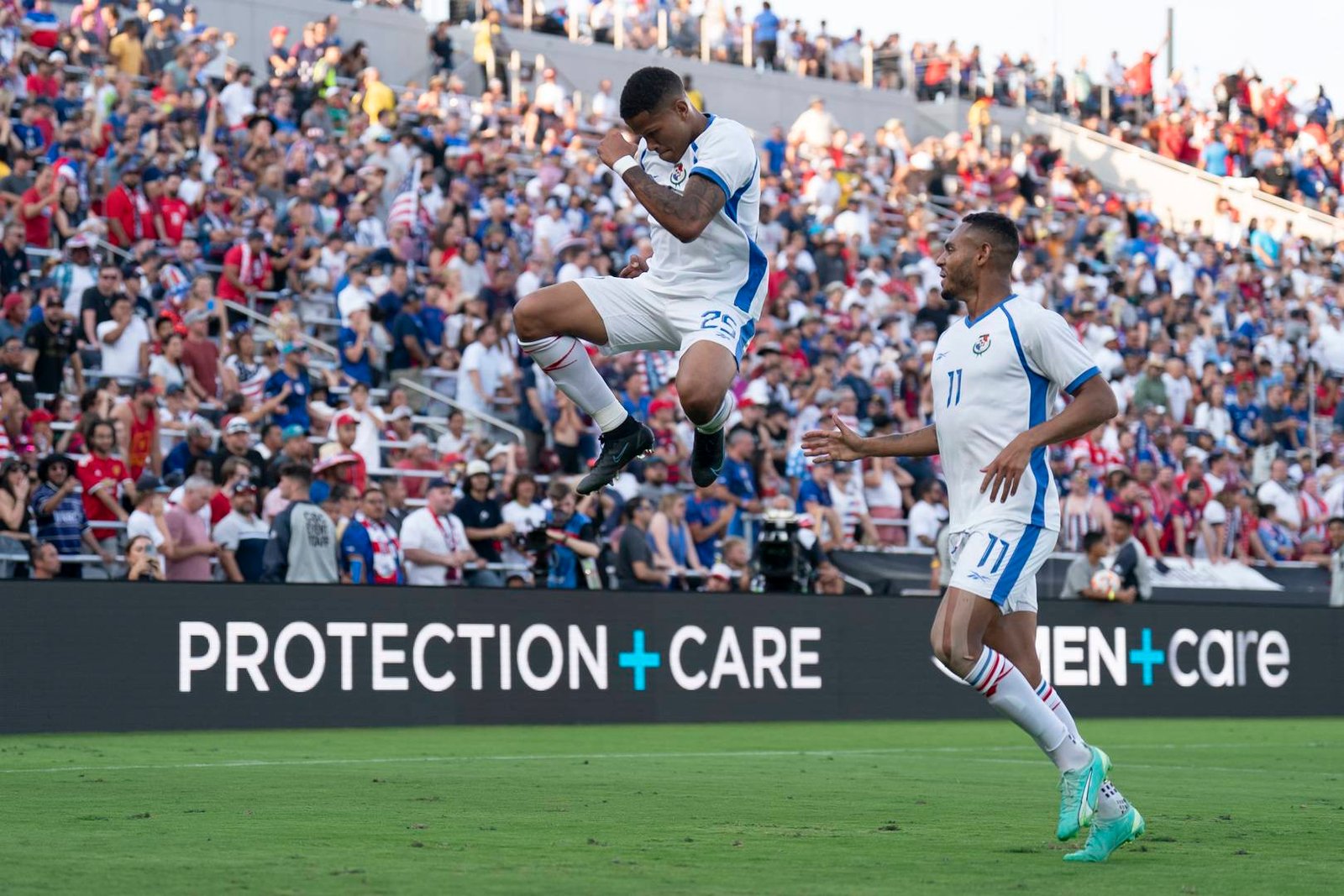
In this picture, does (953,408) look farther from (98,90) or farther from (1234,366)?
(1234,366)

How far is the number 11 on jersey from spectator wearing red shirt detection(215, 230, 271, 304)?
13.1 metres

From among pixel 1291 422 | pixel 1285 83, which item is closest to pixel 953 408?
pixel 1291 422

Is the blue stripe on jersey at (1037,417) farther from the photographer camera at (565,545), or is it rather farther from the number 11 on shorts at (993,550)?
the photographer camera at (565,545)

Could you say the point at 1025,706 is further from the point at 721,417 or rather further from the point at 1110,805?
the point at 721,417

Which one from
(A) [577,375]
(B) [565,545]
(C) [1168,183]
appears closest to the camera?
(A) [577,375]

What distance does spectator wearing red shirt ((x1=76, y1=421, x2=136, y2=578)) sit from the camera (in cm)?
1529

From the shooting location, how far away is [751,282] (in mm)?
8688

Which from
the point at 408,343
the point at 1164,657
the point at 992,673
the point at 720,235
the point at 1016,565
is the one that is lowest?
the point at 1164,657

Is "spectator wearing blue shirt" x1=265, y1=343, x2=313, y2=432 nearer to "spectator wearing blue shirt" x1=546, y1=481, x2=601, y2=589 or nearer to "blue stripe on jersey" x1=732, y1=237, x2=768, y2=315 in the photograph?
"spectator wearing blue shirt" x1=546, y1=481, x2=601, y2=589

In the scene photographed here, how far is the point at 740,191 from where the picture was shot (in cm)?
835

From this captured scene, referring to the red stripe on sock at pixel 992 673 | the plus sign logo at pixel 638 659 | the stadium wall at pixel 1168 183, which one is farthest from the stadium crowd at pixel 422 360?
the red stripe on sock at pixel 992 673

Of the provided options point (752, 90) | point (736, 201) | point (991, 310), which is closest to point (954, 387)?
point (991, 310)

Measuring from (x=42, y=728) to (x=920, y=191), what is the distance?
21.3 m

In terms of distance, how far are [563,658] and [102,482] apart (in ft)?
12.8
